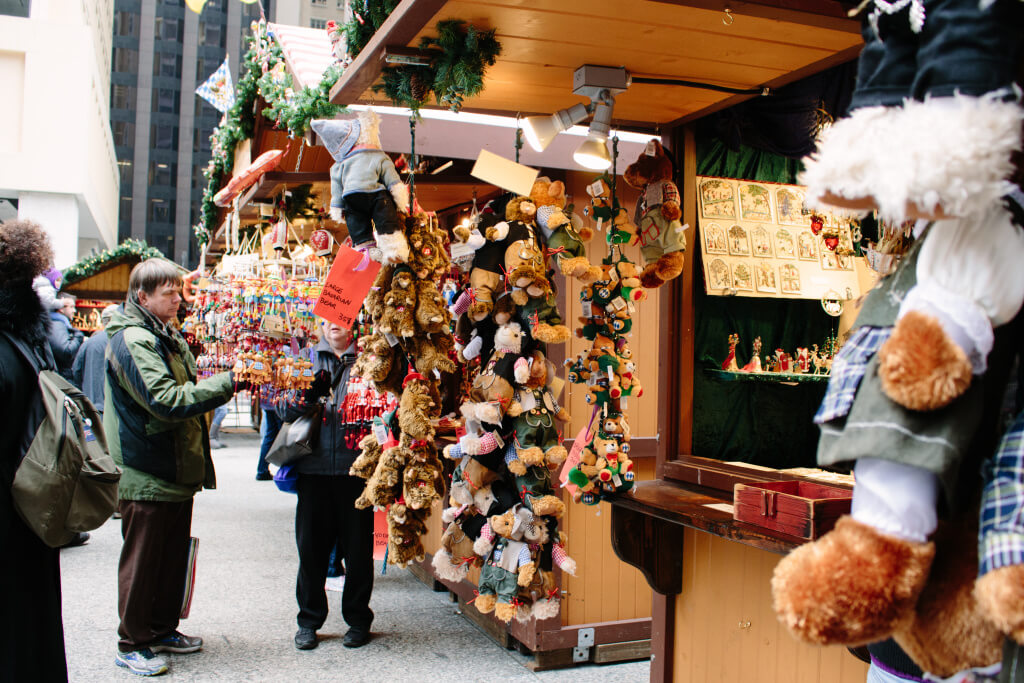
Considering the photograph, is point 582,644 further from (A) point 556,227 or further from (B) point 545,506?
(A) point 556,227

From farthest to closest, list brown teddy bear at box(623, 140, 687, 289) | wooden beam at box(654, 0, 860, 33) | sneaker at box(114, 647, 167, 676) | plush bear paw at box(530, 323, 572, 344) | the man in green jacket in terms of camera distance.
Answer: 1. sneaker at box(114, 647, 167, 676)
2. the man in green jacket
3. plush bear paw at box(530, 323, 572, 344)
4. brown teddy bear at box(623, 140, 687, 289)
5. wooden beam at box(654, 0, 860, 33)

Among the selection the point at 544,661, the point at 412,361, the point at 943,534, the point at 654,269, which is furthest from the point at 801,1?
the point at 544,661

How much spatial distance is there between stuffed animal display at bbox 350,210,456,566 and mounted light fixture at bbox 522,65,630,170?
56 cm

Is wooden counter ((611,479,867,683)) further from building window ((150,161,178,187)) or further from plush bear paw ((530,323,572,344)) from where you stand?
building window ((150,161,178,187))

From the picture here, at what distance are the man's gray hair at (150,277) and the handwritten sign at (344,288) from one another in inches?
50.8

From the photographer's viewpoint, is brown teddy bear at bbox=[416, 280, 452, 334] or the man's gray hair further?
the man's gray hair

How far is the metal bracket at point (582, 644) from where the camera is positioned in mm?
4031

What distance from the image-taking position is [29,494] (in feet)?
8.38

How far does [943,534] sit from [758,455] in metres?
2.38

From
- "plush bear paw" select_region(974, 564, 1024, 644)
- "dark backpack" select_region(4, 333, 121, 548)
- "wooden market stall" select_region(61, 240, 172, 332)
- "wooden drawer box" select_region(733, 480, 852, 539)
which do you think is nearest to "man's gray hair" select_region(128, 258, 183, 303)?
"dark backpack" select_region(4, 333, 121, 548)

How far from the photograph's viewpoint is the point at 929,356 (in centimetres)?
93

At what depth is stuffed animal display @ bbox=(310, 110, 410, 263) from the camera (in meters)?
2.82

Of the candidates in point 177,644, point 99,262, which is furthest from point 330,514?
point 99,262

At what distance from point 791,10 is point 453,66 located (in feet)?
2.99
